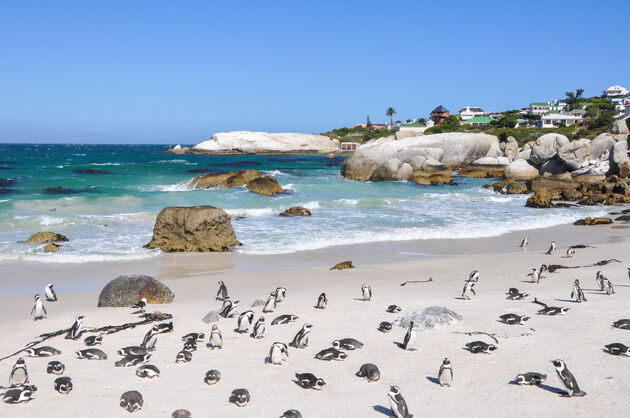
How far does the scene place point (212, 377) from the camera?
721cm

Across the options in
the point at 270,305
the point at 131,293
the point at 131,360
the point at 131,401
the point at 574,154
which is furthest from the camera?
the point at 574,154

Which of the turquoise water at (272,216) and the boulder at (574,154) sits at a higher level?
A: the boulder at (574,154)

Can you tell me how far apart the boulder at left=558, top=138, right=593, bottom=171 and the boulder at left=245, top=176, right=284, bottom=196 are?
832 inches

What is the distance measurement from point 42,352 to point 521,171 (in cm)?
4082

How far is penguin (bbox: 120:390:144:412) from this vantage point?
648 centimetres

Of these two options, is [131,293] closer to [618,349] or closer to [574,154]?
[618,349]

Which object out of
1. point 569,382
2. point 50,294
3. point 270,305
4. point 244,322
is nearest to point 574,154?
point 270,305

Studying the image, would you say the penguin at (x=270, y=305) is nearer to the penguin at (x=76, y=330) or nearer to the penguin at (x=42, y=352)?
the penguin at (x=76, y=330)

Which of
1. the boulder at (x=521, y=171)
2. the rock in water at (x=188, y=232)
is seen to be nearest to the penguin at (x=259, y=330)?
the rock in water at (x=188, y=232)

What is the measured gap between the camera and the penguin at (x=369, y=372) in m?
7.20

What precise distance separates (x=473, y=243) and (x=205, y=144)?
332 feet

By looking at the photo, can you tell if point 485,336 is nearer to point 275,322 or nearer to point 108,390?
point 275,322

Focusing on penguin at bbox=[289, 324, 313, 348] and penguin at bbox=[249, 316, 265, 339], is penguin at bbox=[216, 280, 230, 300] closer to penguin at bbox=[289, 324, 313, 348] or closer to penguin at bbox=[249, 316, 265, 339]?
penguin at bbox=[249, 316, 265, 339]

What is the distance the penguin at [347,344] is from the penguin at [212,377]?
6.39 feet
